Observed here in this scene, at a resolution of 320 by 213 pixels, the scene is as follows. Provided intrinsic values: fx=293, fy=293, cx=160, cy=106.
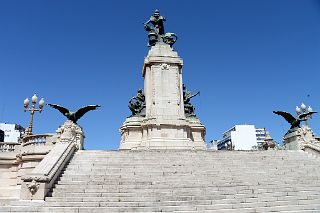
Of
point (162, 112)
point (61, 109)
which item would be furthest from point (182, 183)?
point (162, 112)

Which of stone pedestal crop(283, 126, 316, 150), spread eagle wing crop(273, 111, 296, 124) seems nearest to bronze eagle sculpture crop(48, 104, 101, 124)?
spread eagle wing crop(273, 111, 296, 124)

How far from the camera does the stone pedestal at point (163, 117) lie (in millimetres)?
23859

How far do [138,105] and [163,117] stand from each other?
4.51 metres

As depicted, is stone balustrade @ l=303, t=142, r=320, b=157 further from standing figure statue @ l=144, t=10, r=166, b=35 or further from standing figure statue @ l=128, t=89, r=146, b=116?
standing figure statue @ l=144, t=10, r=166, b=35

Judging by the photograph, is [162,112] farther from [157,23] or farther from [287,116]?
[157,23]

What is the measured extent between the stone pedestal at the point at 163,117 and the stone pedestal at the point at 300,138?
7.33 metres

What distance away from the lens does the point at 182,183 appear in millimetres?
12586

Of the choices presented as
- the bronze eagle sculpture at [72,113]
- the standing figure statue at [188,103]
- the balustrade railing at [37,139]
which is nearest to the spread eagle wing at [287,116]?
the standing figure statue at [188,103]

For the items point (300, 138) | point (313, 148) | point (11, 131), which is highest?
point (11, 131)

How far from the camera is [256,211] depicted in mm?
10234

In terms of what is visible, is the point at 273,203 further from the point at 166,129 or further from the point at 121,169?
the point at 166,129

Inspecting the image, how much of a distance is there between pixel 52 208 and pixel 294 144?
1606 centimetres

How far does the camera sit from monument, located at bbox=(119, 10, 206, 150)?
78.5ft

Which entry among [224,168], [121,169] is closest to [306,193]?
[224,168]
